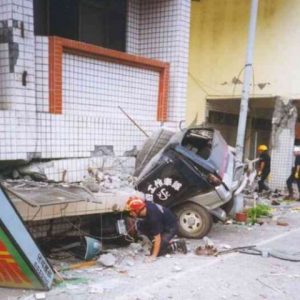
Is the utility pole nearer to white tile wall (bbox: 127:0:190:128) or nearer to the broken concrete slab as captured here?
white tile wall (bbox: 127:0:190:128)

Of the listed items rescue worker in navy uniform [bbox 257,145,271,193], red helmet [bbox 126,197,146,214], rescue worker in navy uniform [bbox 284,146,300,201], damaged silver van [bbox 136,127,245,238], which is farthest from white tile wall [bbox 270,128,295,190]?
red helmet [bbox 126,197,146,214]

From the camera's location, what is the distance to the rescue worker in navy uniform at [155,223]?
5.81 m

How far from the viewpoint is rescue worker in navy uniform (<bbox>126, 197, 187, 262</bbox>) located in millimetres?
5809

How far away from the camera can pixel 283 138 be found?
13.1 meters

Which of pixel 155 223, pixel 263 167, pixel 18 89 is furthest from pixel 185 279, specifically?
pixel 263 167

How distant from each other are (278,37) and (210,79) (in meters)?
2.43

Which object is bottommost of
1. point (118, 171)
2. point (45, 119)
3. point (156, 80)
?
point (118, 171)

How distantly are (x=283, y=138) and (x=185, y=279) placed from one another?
29.5 ft

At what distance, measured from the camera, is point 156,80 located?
26.7 ft

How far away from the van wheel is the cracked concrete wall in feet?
23.0

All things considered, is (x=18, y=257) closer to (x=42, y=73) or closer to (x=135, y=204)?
(x=135, y=204)

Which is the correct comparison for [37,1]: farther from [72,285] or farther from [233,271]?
[233,271]

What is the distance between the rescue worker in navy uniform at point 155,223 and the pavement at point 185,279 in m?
0.15

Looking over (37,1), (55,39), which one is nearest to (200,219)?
(55,39)
